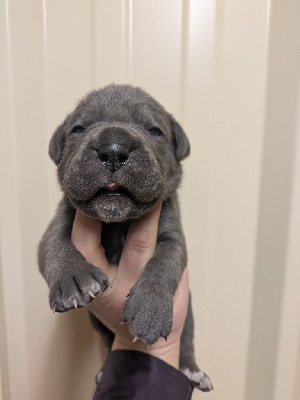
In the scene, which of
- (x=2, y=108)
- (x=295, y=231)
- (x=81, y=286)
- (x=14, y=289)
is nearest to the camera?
(x=81, y=286)

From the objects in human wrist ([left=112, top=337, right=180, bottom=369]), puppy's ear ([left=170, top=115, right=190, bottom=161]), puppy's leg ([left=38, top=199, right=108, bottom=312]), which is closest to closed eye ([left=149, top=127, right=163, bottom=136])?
puppy's ear ([left=170, top=115, right=190, bottom=161])

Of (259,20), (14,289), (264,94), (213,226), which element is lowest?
(14,289)

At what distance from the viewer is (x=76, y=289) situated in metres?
1.21

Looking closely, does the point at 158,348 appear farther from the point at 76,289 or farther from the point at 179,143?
the point at 179,143

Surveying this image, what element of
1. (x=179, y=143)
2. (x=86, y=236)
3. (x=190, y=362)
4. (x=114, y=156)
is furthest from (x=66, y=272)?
(x=190, y=362)

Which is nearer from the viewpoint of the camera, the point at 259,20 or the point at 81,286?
the point at 81,286

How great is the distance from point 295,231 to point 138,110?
115 centimetres

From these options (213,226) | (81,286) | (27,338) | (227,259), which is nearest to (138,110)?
(81,286)

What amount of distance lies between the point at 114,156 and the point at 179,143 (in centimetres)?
73

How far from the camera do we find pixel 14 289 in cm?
221

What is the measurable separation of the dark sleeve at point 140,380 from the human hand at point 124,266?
70mm

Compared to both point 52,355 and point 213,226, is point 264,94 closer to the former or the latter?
point 213,226

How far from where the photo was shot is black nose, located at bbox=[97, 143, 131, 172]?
3.86ft

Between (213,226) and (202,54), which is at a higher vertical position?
(202,54)
